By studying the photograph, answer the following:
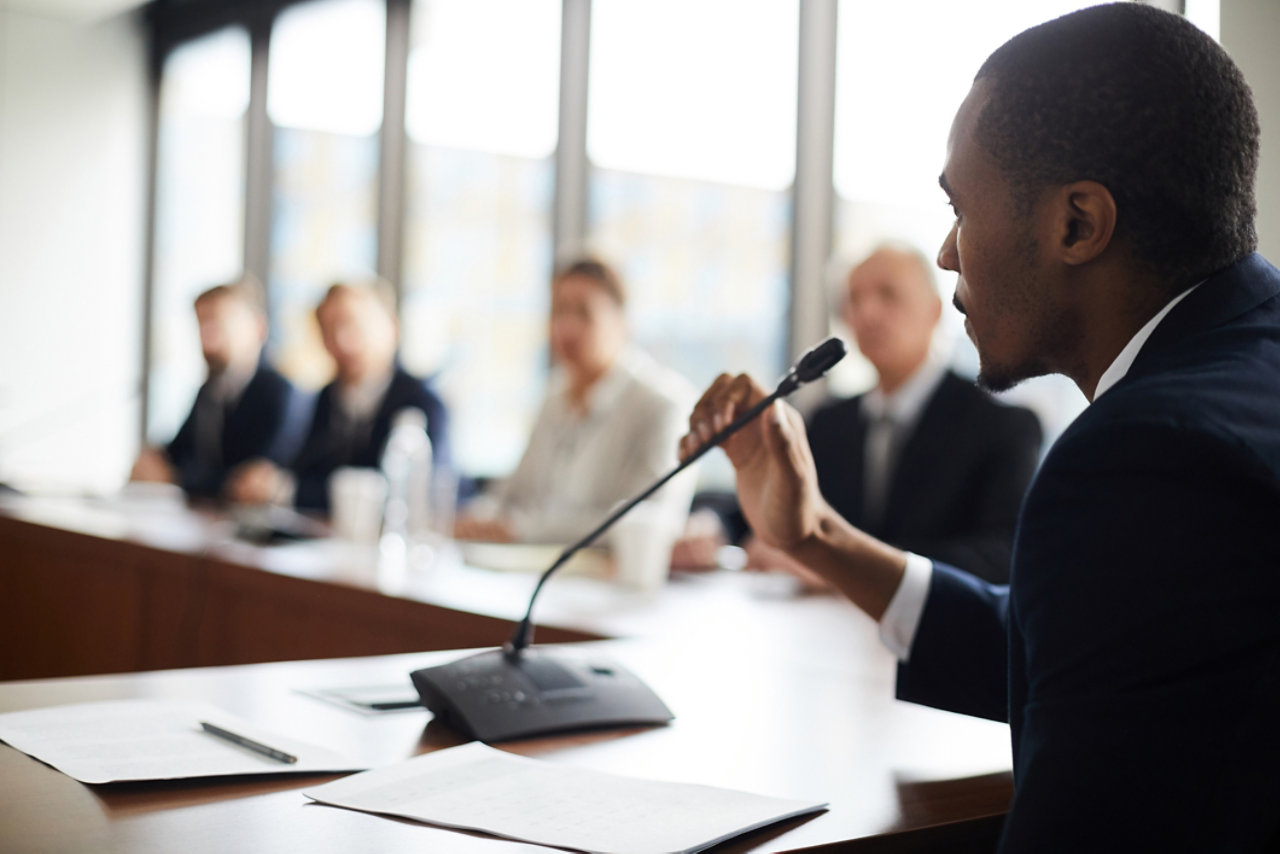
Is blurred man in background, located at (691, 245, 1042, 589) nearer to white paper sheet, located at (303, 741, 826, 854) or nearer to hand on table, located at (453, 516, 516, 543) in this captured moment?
hand on table, located at (453, 516, 516, 543)

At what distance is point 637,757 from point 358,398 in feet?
11.4

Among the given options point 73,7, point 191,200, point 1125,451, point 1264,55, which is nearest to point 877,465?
point 1264,55

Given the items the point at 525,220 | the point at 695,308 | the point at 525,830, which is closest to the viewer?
the point at 525,830

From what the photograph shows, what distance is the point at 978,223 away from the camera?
3.47 feet

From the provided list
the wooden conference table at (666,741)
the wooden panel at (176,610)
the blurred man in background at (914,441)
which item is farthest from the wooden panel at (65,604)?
the blurred man in background at (914,441)

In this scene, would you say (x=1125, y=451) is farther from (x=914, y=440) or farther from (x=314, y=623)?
(x=914, y=440)

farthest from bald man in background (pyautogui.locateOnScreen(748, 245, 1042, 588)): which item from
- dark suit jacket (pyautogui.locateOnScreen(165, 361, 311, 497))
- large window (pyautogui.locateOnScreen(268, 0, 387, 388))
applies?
large window (pyautogui.locateOnScreen(268, 0, 387, 388))

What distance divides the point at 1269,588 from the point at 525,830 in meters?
0.52

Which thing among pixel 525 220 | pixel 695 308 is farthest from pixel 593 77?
pixel 695 308

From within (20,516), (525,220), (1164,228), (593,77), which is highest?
(593,77)

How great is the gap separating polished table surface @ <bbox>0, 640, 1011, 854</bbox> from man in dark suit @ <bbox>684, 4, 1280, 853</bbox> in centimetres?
13

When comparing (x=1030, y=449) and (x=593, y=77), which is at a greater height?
(x=593, y=77)

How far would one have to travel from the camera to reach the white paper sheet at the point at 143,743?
104cm

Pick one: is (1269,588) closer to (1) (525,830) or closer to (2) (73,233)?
(1) (525,830)
